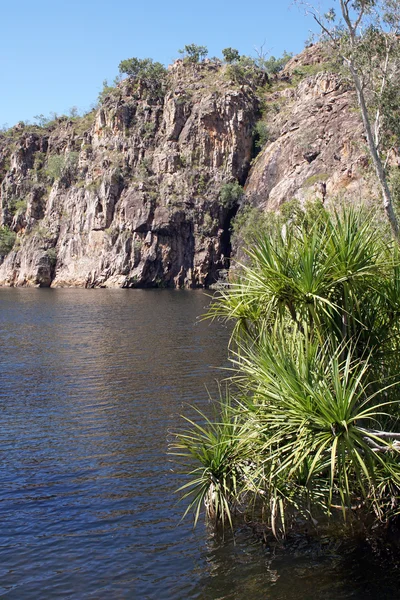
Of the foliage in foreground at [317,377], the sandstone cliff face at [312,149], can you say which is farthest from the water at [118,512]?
the sandstone cliff face at [312,149]

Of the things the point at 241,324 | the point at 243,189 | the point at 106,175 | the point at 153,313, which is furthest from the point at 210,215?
the point at 241,324

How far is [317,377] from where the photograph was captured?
9734 mm

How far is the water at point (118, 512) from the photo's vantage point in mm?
10086

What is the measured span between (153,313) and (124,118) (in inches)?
2849

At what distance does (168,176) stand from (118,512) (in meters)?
101

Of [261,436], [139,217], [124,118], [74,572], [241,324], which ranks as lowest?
[74,572]

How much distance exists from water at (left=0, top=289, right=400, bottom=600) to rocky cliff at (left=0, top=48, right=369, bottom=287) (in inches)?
2618

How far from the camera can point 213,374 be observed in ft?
96.4

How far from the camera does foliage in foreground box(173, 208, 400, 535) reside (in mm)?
9344

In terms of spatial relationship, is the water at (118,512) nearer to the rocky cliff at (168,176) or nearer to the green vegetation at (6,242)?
the rocky cliff at (168,176)

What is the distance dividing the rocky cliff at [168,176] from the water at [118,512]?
66.5 meters

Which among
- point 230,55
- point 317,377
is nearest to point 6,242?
point 230,55

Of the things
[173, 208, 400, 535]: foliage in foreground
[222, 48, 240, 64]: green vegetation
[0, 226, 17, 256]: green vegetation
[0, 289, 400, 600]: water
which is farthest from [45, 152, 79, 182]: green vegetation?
[173, 208, 400, 535]: foliage in foreground

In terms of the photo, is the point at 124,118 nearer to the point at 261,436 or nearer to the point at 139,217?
the point at 139,217
